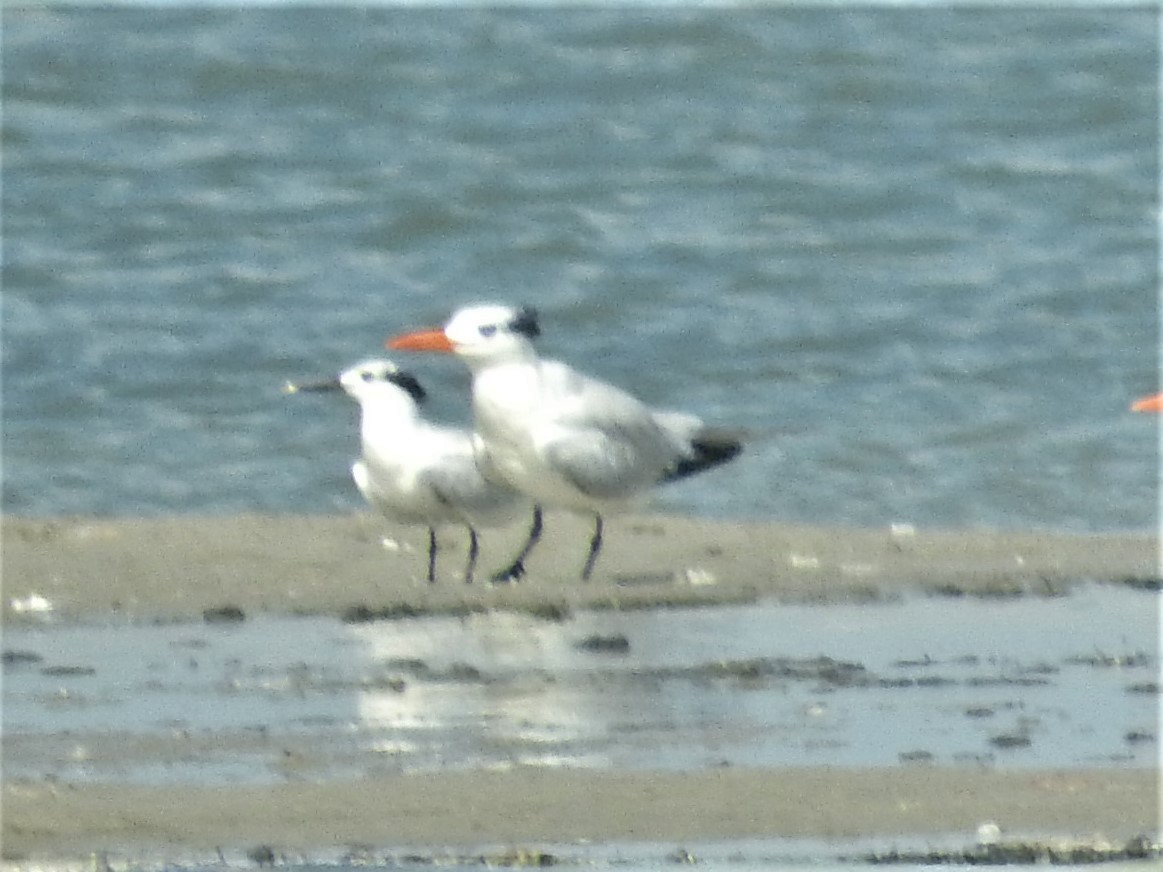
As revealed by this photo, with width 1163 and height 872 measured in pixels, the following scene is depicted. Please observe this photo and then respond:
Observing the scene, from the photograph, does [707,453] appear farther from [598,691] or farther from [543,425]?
[598,691]

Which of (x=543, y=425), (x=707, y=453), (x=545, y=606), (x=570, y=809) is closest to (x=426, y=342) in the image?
(x=543, y=425)

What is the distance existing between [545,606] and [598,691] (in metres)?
1.17

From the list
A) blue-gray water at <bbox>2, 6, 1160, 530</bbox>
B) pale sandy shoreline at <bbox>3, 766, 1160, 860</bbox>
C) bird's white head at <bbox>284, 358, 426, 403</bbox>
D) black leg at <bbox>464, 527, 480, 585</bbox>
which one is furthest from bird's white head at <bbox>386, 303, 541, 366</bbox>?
pale sandy shoreline at <bbox>3, 766, 1160, 860</bbox>

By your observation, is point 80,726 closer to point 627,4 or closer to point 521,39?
point 521,39

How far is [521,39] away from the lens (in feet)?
58.7

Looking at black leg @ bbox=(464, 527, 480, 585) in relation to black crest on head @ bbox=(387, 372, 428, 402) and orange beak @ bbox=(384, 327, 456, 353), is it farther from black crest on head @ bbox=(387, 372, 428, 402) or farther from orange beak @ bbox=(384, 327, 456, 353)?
orange beak @ bbox=(384, 327, 456, 353)

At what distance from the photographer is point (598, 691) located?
19.7 ft

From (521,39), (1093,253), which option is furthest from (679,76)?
(1093,253)

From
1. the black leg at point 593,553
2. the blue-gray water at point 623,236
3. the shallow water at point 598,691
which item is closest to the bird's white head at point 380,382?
the black leg at point 593,553

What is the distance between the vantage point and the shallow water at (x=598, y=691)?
5.32 m

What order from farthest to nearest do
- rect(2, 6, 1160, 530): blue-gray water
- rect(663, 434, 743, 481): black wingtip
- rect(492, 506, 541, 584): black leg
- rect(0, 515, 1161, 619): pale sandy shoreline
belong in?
rect(2, 6, 1160, 530): blue-gray water
rect(663, 434, 743, 481): black wingtip
rect(492, 506, 541, 584): black leg
rect(0, 515, 1161, 619): pale sandy shoreline

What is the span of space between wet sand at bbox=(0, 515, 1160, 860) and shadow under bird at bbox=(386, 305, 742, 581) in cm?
25

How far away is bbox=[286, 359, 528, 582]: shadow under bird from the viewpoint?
788 cm

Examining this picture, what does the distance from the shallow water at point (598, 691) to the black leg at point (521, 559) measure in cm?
64
